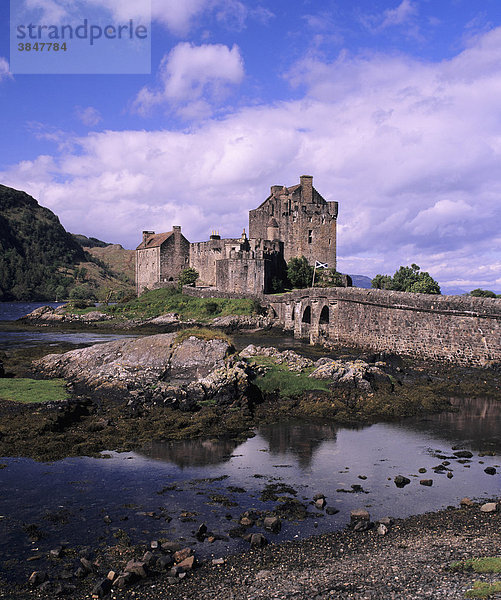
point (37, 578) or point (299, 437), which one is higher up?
point (37, 578)

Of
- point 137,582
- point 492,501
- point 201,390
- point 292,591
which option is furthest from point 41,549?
point 201,390

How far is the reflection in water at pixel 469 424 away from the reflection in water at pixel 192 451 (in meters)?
7.56

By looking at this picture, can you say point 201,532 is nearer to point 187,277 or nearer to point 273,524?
point 273,524

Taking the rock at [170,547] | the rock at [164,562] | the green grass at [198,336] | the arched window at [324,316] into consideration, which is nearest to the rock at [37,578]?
the rock at [164,562]

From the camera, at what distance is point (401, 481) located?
40.9 feet

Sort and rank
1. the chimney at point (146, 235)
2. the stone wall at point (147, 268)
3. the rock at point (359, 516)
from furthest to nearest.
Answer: the chimney at point (146, 235)
the stone wall at point (147, 268)
the rock at point (359, 516)

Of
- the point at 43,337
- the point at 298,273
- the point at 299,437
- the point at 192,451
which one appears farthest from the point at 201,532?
the point at 298,273

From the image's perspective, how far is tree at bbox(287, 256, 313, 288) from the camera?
6638cm

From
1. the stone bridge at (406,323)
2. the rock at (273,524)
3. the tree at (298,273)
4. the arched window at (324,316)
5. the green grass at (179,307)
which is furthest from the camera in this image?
the tree at (298,273)

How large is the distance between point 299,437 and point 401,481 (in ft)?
16.0

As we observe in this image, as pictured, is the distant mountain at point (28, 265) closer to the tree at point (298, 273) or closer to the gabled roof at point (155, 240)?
the gabled roof at point (155, 240)

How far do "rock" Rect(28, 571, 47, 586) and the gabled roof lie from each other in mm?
72281

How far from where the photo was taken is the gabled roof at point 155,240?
259ft

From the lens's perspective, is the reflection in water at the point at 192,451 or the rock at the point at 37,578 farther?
the reflection in water at the point at 192,451
